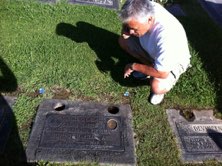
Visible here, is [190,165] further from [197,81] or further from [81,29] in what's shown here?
[81,29]

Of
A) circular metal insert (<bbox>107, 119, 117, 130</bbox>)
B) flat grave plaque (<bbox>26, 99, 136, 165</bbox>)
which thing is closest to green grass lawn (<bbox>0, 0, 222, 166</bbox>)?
flat grave plaque (<bbox>26, 99, 136, 165</bbox>)

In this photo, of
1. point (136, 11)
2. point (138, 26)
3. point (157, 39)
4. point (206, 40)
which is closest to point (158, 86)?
point (157, 39)

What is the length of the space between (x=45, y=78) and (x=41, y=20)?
1579 mm

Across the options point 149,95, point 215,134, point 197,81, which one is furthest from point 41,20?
point 215,134

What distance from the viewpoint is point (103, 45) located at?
5.11 meters

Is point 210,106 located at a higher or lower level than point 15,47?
higher

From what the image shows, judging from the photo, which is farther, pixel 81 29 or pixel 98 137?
pixel 81 29

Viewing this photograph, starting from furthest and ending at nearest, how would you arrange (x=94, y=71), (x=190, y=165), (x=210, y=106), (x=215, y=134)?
(x=94, y=71) < (x=210, y=106) < (x=215, y=134) < (x=190, y=165)

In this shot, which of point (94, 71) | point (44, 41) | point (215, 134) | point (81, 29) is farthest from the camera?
point (81, 29)

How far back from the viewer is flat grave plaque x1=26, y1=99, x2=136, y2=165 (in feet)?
11.2

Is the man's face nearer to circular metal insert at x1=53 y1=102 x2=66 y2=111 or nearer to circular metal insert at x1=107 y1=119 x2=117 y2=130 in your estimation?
circular metal insert at x1=107 y1=119 x2=117 y2=130

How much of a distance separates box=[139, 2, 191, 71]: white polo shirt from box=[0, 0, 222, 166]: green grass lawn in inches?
28.8

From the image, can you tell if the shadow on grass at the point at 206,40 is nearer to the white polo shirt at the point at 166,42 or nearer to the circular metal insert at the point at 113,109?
the white polo shirt at the point at 166,42

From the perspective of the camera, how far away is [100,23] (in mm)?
5656
